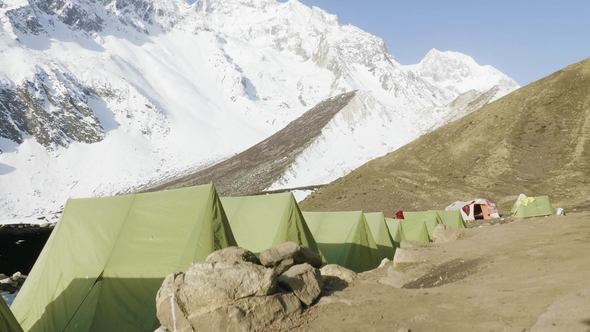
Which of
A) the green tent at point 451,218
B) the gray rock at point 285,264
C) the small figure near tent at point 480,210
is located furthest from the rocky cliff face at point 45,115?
the gray rock at point 285,264

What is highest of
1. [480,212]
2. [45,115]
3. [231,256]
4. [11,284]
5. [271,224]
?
[231,256]

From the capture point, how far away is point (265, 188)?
115m

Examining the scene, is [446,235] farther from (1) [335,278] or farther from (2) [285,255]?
(2) [285,255]

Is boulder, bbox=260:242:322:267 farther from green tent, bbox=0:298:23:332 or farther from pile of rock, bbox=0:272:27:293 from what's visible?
pile of rock, bbox=0:272:27:293

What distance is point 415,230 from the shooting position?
102 feet

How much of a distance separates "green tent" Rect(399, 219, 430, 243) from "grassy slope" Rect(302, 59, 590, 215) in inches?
1041

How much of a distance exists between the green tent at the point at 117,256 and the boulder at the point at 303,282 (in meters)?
2.48

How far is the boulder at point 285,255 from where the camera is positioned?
39.7 feet

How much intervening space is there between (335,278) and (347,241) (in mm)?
8137

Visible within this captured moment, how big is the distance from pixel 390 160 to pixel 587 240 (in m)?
58.3

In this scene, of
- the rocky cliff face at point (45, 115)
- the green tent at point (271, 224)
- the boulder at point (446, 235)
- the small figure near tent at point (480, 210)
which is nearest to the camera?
the green tent at point (271, 224)

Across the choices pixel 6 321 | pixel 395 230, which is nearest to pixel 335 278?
pixel 6 321

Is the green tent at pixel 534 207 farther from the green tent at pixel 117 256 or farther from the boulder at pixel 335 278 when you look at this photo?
the green tent at pixel 117 256

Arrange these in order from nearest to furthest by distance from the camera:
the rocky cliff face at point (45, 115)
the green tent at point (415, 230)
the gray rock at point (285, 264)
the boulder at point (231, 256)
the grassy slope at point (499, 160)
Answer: the boulder at point (231, 256) < the gray rock at point (285, 264) < the green tent at point (415, 230) < the grassy slope at point (499, 160) < the rocky cliff face at point (45, 115)
